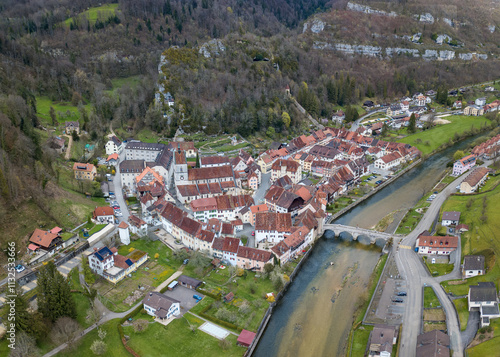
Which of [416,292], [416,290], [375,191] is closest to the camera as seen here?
[416,292]

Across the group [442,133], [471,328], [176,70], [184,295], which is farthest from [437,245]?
[176,70]

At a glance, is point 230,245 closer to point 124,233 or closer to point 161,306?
point 161,306

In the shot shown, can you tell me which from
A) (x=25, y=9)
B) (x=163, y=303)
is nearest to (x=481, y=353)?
(x=163, y=303)

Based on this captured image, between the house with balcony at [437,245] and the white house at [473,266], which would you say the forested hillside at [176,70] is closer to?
the house with balcony at [437,245]

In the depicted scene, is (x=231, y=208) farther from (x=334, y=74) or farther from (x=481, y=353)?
(x=334, y=74)

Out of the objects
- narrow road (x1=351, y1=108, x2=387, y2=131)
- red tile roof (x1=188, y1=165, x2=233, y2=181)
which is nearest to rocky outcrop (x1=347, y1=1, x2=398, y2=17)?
narrow road (x1=351, y1=108, x2=387, y2=131)

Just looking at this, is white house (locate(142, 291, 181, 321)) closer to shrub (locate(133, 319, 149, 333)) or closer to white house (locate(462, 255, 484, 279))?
shrub (locate(133, 319, 149, 333))
